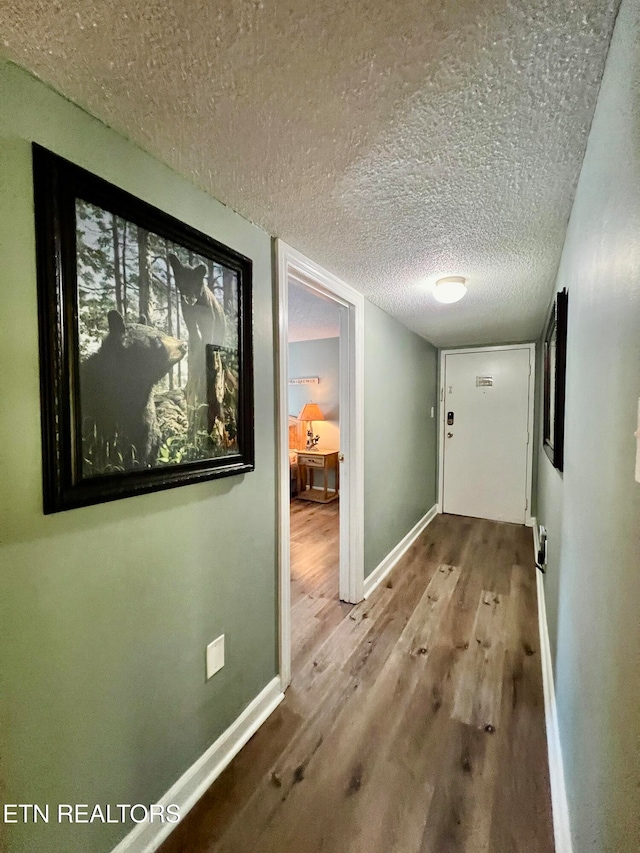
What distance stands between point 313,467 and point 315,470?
34 cm

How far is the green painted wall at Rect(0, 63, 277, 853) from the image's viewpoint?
2.47 feet

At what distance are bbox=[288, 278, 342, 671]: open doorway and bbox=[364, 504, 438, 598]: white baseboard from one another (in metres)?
0.24

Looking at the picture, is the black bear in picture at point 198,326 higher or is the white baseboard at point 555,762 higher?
the black bear in picture at point 198,326

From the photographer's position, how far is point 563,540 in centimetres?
137

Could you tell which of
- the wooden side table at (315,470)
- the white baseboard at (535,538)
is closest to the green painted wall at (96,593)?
the white baseboard at (535,538)

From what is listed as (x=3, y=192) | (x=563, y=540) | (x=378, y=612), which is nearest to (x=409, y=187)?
(x=3, y=192)

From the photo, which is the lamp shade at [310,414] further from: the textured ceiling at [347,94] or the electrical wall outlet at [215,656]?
the electrical wall outlet at [215,656]

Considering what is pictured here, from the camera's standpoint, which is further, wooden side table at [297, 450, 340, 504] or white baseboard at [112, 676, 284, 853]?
wooden side table at [297, 450, 340, 504]

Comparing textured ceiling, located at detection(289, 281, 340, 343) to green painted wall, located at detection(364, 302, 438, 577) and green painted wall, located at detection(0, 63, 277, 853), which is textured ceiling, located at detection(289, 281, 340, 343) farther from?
green painted wall, located at detection(0, 63, 277, 853)

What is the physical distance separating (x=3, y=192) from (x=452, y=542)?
363cm

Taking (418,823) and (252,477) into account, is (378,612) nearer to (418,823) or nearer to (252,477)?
(418,823)

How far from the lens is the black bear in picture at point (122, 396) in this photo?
87 cm

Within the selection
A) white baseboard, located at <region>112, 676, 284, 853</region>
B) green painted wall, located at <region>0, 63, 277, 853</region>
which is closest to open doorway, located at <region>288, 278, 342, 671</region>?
white baseboard, located at <region>112, 676, 284, 853</region>

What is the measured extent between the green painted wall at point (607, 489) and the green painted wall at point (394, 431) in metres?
1.39
